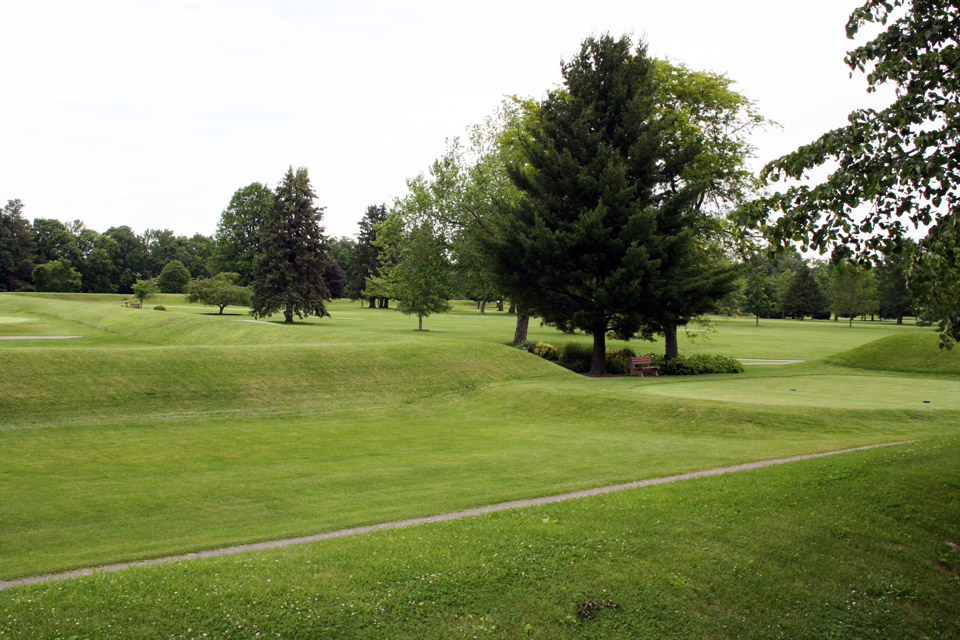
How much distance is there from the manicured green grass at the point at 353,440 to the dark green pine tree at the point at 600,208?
3454mm

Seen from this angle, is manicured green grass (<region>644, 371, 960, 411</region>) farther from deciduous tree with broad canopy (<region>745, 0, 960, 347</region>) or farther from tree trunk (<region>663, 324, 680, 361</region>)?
deciduous tree with broad canopy (<region>745, 0, 960, 347</region>)

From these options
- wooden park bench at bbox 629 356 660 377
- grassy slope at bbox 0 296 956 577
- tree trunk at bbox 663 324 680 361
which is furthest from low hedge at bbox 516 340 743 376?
grassy slope at bbox 0 296 956 577

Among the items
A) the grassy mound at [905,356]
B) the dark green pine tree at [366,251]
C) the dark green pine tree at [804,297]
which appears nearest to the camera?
the grassy mound at [905,356]

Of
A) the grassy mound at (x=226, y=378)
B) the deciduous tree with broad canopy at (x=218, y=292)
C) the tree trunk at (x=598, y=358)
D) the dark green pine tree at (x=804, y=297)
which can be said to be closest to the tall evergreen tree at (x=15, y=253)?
the deciduous tree with broad canopy at (x=218, y=292)

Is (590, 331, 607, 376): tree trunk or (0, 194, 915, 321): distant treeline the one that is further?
(0, 194, 915, 321): distant treeline

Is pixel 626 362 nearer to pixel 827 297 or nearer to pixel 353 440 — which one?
pixel 353 440

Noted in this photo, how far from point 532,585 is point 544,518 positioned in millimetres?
1837

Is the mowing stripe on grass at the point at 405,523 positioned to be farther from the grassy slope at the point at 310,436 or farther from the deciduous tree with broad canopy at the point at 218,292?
the deciduous tree with broad canopy at the point at 218,292

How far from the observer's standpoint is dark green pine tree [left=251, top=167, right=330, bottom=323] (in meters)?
51.4

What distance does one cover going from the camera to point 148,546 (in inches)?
291

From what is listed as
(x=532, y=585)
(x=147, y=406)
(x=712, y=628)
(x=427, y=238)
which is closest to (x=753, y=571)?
(x=712, y=628)

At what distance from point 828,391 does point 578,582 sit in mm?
18461

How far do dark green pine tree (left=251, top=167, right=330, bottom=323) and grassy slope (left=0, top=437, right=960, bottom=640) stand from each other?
46.2m

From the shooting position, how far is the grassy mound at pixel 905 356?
29938 millimetres
